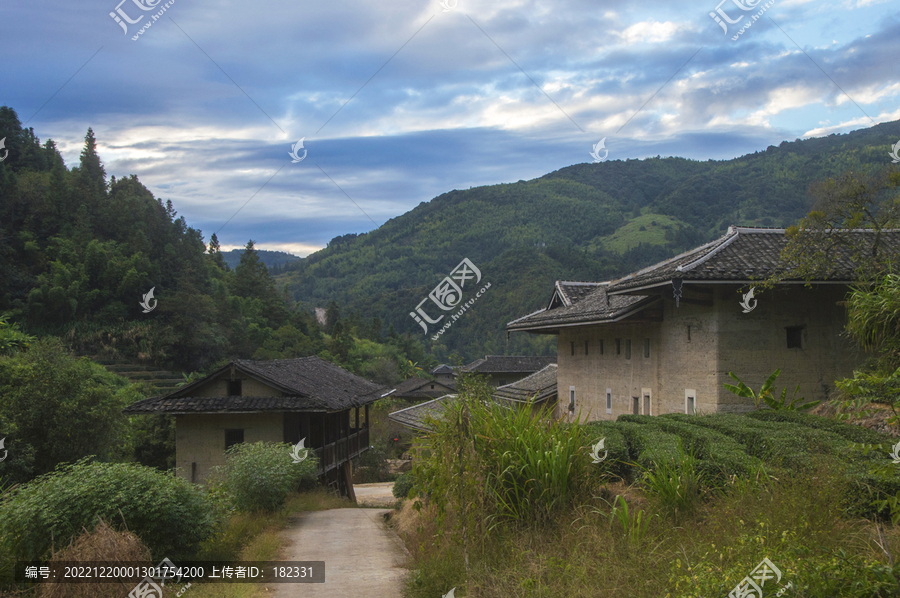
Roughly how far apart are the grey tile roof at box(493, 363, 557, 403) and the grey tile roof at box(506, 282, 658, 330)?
3681mm

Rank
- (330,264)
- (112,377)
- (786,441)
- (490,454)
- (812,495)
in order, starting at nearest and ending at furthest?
1. (812,495)
2. (490,454)
3. (786,441)
4. (112,377)
5. (330,264)

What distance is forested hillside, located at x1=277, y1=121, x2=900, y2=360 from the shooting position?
277ft

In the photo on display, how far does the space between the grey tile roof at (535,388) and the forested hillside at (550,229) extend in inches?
1760

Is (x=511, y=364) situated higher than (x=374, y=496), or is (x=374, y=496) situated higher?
(x=511, y=364)

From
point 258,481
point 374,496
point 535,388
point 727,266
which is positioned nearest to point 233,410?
point 258,481

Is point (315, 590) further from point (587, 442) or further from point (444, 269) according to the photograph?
point (444, 269)

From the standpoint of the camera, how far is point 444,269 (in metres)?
108

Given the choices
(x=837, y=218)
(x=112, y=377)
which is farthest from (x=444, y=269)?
(x=837, y=218)

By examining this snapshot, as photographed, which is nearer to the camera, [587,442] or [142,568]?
[142,568]

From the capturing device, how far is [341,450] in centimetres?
2777

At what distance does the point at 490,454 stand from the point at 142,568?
13.6 ft

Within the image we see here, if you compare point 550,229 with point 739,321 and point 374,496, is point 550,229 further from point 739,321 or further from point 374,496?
point 739,321

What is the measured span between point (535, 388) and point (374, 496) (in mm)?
9581

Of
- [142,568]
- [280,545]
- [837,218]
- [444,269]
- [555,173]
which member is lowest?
[280,545]
